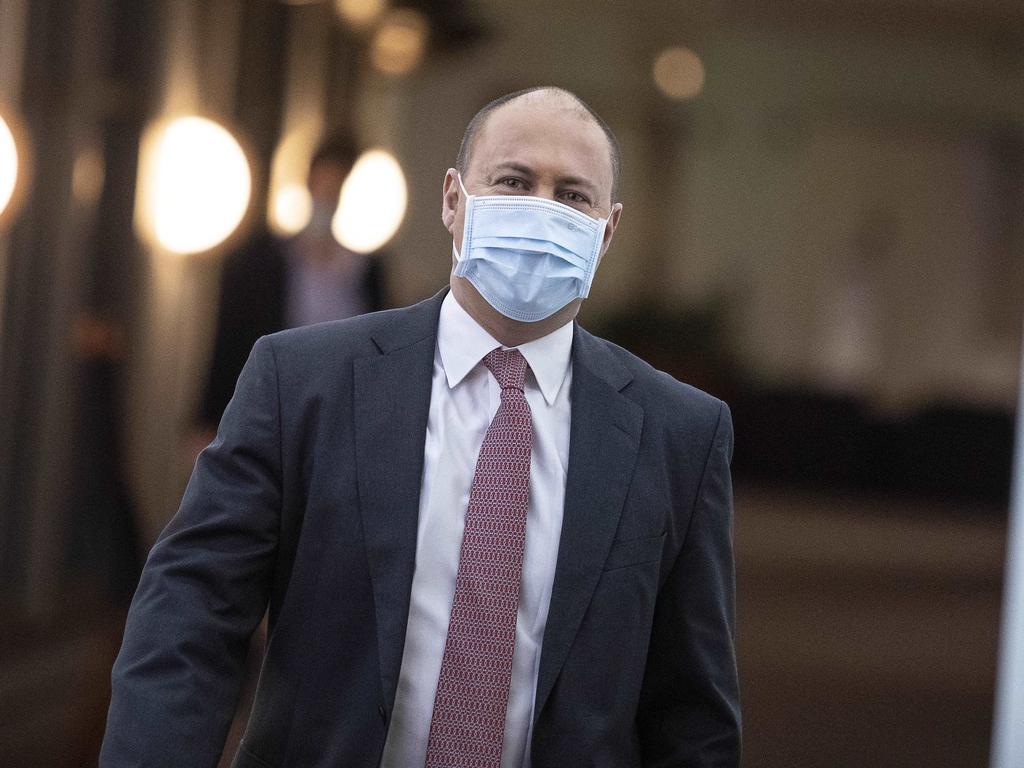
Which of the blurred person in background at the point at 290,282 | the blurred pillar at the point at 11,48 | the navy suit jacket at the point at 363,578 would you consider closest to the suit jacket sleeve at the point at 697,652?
the navy suit jacket at the point at 363,578

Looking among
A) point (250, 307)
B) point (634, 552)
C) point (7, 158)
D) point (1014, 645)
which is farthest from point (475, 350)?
point (1014, 645)

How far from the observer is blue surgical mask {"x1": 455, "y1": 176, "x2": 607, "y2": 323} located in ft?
8.03

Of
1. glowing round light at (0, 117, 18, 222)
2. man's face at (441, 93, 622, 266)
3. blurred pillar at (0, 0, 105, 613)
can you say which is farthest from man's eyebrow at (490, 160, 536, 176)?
glowing round light at (0, 117, 18, 222)

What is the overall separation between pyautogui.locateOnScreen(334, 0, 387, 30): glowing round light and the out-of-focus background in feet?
0.04

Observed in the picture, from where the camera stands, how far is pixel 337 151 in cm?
496

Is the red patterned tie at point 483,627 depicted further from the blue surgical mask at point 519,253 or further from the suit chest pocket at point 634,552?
the blue surgical mask at point 519,253

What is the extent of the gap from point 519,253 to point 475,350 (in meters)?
0.19

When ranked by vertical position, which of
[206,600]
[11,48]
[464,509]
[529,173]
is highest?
[11,48]

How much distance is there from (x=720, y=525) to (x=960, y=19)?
10.2 ft

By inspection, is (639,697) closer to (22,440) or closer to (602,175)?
(602,175)

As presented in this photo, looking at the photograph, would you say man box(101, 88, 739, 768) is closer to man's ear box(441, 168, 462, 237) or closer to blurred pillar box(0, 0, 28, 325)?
man's ear box(441, 168, 462, 237)

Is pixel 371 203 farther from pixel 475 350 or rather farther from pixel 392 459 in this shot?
pixel 392 459

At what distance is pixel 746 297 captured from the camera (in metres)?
4.91

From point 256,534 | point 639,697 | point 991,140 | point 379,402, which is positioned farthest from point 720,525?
point 991,140
